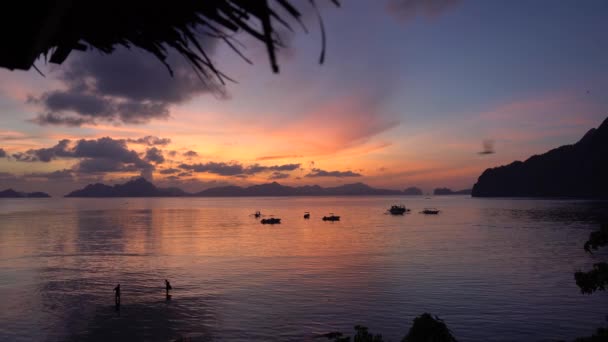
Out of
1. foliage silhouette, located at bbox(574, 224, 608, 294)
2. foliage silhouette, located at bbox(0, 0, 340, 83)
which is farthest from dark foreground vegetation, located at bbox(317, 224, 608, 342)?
foliage silhouette, located at bbox(0, 0, 340, 83)

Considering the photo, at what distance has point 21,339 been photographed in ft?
93.6

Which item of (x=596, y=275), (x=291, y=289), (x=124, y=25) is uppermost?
(x=124, y=25)

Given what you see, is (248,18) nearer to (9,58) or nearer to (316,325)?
(9,58)

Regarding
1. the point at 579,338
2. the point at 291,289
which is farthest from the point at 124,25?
the point at 291,289

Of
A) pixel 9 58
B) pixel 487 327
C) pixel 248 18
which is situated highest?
pixel 248 18

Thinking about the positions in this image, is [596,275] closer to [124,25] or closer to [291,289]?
[124,25]

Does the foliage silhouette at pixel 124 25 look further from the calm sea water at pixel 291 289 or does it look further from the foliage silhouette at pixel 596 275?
the calm sea water at pixel 291 289

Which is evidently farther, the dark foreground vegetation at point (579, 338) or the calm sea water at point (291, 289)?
the calm sea water at point (291, 289)

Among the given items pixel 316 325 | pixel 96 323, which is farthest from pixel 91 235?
pixel 316 325

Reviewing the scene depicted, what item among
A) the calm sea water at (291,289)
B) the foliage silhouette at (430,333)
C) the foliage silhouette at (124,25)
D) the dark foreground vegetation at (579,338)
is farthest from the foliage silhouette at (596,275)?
the calm sea water at (291,289)

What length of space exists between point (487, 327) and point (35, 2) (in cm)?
3382

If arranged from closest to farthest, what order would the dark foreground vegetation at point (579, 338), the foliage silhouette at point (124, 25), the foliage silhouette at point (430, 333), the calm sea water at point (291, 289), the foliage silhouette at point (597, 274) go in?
the foliage silhouette at point (124, 25), the foliage silhouette at point (597, 274), the dark foreground vegetation at point (579, 338), the foliage silhouette at point (430, 333), the calm sea water at point (291, 289)

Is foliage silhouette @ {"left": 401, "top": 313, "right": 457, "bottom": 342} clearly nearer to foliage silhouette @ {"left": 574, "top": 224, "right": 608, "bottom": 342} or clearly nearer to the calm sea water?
foliage silhouette @ {"left": 574, "top": 224, "right": 608, "bottom": 342}

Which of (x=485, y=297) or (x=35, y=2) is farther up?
(x=35, y=2)
